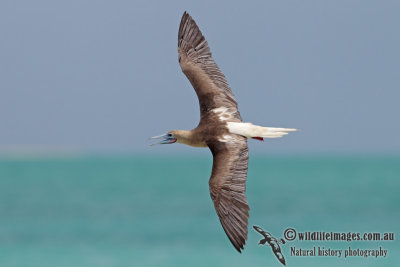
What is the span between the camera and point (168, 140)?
47.5 ft

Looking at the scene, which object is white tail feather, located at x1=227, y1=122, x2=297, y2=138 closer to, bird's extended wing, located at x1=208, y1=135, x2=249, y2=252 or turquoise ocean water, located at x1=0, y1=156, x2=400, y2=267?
bird's extended wing, located at x1=208, y1=135, x2=249, y2=252

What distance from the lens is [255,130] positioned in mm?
13766

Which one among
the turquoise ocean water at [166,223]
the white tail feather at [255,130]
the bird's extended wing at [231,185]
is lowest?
the turquoise ocean water at [166,223]

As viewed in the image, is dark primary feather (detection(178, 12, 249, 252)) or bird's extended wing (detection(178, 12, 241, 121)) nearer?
dark primary feather (detection(178, 12, 249, 252))

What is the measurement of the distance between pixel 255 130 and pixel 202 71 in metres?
2.04

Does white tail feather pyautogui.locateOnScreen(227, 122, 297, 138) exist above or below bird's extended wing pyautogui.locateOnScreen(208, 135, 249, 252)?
above

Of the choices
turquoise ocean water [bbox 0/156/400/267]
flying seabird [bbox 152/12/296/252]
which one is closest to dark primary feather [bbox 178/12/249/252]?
flying seabird [bbox 152/12/296/252]

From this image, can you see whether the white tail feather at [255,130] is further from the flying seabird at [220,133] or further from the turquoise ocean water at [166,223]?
the turquoise ocean water at [166,223]

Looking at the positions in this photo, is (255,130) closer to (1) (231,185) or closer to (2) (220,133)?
(2) (220,133)

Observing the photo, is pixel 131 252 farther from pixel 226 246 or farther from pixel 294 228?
pixel 294 228

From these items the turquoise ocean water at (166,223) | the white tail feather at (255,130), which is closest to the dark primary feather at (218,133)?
the white tail feather at (255,130)

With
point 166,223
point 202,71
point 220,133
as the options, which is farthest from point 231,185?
point 166,223

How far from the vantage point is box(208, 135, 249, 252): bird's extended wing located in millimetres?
12953

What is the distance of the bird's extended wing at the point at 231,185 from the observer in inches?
510
